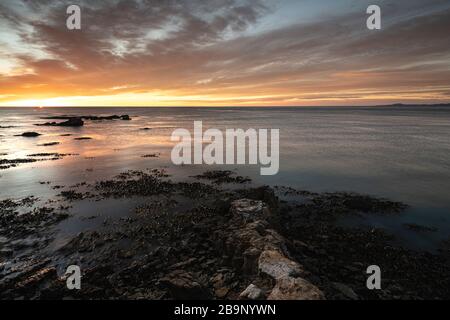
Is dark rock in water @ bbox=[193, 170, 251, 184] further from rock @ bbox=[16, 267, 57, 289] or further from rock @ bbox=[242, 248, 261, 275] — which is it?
rock @ bbox=[16, 267, 57, 289]

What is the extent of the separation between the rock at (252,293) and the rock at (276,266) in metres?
0.82

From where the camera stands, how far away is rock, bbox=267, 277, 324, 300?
26.5 ft

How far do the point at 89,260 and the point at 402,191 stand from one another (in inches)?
976

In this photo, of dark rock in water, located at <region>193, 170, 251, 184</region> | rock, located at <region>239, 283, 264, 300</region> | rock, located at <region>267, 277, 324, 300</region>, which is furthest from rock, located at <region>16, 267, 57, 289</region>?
dark rock in water, located at <region>193, 170, 251, 184</region>

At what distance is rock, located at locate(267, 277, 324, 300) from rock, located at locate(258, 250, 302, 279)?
392mm

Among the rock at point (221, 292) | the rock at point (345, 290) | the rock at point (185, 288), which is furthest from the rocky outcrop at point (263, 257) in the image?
the rock at point (345, 290)

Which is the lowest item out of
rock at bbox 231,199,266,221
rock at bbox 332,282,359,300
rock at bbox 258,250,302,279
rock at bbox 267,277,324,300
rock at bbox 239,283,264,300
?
rock at bbox 332,282,359,300

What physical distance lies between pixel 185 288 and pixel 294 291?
3.92 meters

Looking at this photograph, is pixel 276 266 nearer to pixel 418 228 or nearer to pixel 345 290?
pixel 345 290

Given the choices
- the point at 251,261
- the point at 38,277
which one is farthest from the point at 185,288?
the point at 38,277

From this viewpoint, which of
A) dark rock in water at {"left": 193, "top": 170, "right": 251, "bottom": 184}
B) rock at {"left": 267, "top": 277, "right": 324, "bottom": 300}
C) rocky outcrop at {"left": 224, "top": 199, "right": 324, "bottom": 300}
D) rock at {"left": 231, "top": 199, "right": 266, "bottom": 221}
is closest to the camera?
rock at {"left": 267, "top": 277, "right": 324, "bottom": 300}

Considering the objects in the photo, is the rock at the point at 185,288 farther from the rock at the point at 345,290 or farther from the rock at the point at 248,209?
the rock at the point at 248,209
